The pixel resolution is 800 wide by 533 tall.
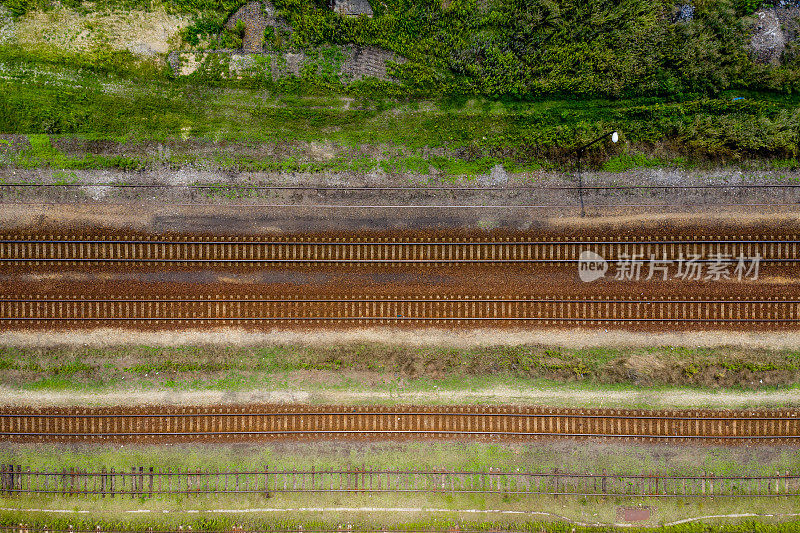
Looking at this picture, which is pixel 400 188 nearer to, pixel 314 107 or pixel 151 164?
pixel 314 107

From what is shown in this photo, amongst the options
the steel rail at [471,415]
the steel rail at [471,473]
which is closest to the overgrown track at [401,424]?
the steel rail at [471,415]

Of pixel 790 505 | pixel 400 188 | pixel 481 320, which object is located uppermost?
pixel 400 188

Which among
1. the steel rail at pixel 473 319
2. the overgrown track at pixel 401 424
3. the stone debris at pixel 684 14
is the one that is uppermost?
the stone debris at pixel 684 14

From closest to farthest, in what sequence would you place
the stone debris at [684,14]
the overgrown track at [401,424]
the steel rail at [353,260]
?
1. the steel rail at [353,260]
2. the overgrown track at [401,424]
3. the stone debris at [684,14]

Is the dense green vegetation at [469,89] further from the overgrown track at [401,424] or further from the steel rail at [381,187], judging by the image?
the overgrown track at [401,424]

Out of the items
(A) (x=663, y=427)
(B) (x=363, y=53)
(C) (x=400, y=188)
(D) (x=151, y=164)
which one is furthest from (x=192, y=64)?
(A) (x=663, y=427)

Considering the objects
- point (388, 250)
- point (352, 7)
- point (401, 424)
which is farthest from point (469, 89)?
point (401, 424)
